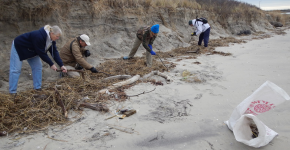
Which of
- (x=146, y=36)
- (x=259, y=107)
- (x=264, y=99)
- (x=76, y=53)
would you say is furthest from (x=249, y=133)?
(x=146, y=36)

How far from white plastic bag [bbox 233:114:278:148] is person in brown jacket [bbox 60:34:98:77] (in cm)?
317

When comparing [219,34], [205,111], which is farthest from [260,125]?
[219,34]

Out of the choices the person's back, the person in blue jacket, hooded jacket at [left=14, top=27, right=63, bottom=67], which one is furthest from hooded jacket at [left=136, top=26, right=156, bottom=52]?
hooded jacket at [left=14, top=27, right=63, bottom=67]

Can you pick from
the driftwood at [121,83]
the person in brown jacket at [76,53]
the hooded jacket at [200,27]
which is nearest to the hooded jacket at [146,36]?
the driftwood at [121,83]

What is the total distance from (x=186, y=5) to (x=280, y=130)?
1078cm

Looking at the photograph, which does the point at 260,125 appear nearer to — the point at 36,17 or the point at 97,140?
the point at 97,140

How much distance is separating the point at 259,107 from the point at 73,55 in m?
3.84

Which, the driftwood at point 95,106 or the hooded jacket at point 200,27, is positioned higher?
the hooded jacket at point 200,27

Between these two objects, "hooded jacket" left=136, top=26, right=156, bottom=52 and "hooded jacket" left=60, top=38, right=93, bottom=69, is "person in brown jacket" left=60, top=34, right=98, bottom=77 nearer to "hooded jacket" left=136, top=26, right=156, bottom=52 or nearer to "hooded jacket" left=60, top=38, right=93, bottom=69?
"hooded jacket" left=60, top=38, right=93, bottom=69

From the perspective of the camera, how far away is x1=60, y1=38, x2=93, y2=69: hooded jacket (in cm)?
435

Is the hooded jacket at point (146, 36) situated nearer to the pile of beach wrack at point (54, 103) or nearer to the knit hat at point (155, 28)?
the knit hat at point (155, 28)

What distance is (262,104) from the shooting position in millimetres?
2100

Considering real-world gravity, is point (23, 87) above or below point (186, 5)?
below

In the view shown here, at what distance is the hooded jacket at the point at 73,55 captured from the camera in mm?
4352
